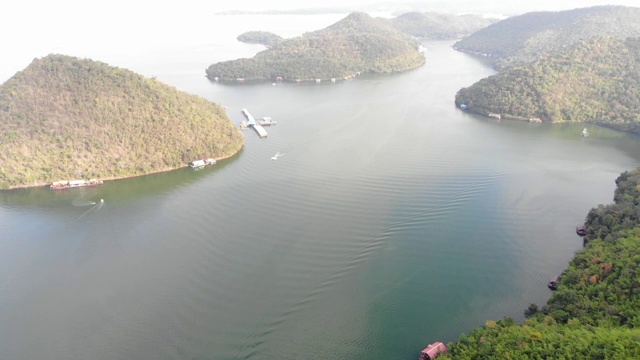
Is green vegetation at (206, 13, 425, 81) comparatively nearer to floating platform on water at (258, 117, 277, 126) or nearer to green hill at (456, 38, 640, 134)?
floating platform on water at (258, 117, 277, 126)

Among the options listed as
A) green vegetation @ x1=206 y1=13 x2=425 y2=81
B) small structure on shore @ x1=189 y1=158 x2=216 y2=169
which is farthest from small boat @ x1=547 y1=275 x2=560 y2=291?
green vegetation @ x1=206 y1=13 x2=425 y2=81

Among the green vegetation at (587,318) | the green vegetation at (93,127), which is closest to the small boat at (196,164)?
the green vegetation at (93,127)

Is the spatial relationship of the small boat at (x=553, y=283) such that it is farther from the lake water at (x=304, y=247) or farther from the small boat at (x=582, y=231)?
the small boat at (x=582, y=231)

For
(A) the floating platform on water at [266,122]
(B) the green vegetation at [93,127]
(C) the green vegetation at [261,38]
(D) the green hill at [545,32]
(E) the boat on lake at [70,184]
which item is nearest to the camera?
(E) the boat on lake at [70,184]

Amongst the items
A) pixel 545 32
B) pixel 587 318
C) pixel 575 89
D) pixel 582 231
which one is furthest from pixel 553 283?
pixel 545 32

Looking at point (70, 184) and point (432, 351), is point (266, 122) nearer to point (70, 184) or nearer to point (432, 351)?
point (70, 184)
